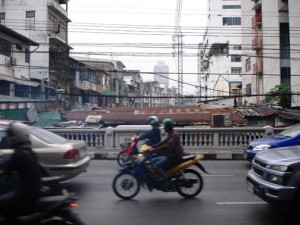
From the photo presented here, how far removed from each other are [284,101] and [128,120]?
13096 mm

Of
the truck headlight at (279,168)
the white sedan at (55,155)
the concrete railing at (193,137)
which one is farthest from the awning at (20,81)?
the truck headlight at (279,168)

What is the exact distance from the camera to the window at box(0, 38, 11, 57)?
2931 centimetres

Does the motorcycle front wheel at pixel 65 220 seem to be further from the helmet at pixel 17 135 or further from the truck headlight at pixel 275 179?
the truck headlight at pixel 275 179

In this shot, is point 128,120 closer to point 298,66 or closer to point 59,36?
point 298,66

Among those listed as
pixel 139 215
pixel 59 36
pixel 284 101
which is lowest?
pixel 139 215

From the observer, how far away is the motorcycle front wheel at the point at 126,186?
793 cm

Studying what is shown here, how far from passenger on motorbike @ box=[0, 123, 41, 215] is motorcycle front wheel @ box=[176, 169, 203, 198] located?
4.04 m

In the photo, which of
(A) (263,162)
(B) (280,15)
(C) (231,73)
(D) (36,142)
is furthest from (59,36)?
(C) (231,73)

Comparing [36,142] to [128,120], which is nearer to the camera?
[36,142]

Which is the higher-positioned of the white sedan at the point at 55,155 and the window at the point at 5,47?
the window at the point at 5,47

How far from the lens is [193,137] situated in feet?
52.8

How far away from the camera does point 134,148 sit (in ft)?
41.3

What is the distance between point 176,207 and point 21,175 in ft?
11.9

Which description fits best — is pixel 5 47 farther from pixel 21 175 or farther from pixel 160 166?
pixel 21 175
